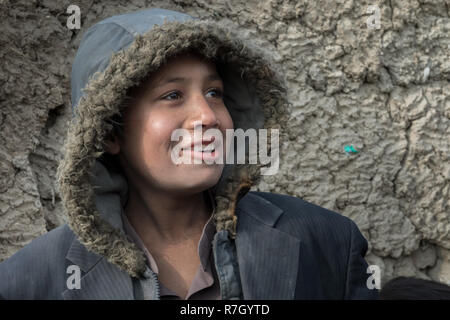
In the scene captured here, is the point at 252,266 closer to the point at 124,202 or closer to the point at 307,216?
the point at 307,216

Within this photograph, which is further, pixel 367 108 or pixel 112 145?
pixel 367 108

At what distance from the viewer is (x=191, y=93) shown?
5.34 ft

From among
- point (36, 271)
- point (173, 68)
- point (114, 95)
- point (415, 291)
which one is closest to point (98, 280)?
point (36, 271)

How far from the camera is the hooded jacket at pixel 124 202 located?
158cm

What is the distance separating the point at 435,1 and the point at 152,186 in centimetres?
175

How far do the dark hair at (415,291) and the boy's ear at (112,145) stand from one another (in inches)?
36.0

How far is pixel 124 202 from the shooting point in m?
1.80

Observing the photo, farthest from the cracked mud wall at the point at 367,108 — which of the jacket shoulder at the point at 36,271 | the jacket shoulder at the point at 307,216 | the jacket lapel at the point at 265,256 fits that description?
the jacket shoulder at the point at 36,271

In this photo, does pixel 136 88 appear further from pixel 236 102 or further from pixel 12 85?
pixel 12 85

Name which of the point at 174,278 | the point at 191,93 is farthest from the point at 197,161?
the point at 174,278

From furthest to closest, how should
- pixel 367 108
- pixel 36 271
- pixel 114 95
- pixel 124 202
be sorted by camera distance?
1. pixel 367 108
2. pixel 124 202
3. pixel 36 271
4. pixel 114 95

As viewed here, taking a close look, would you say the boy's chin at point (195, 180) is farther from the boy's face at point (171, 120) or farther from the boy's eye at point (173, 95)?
the boy's eye at point (173, 95)

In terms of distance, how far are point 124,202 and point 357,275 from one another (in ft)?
2.37

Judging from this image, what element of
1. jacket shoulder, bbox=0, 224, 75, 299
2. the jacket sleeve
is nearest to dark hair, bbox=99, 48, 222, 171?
jacket shoulder, bbox=0, 224, 75, 299
